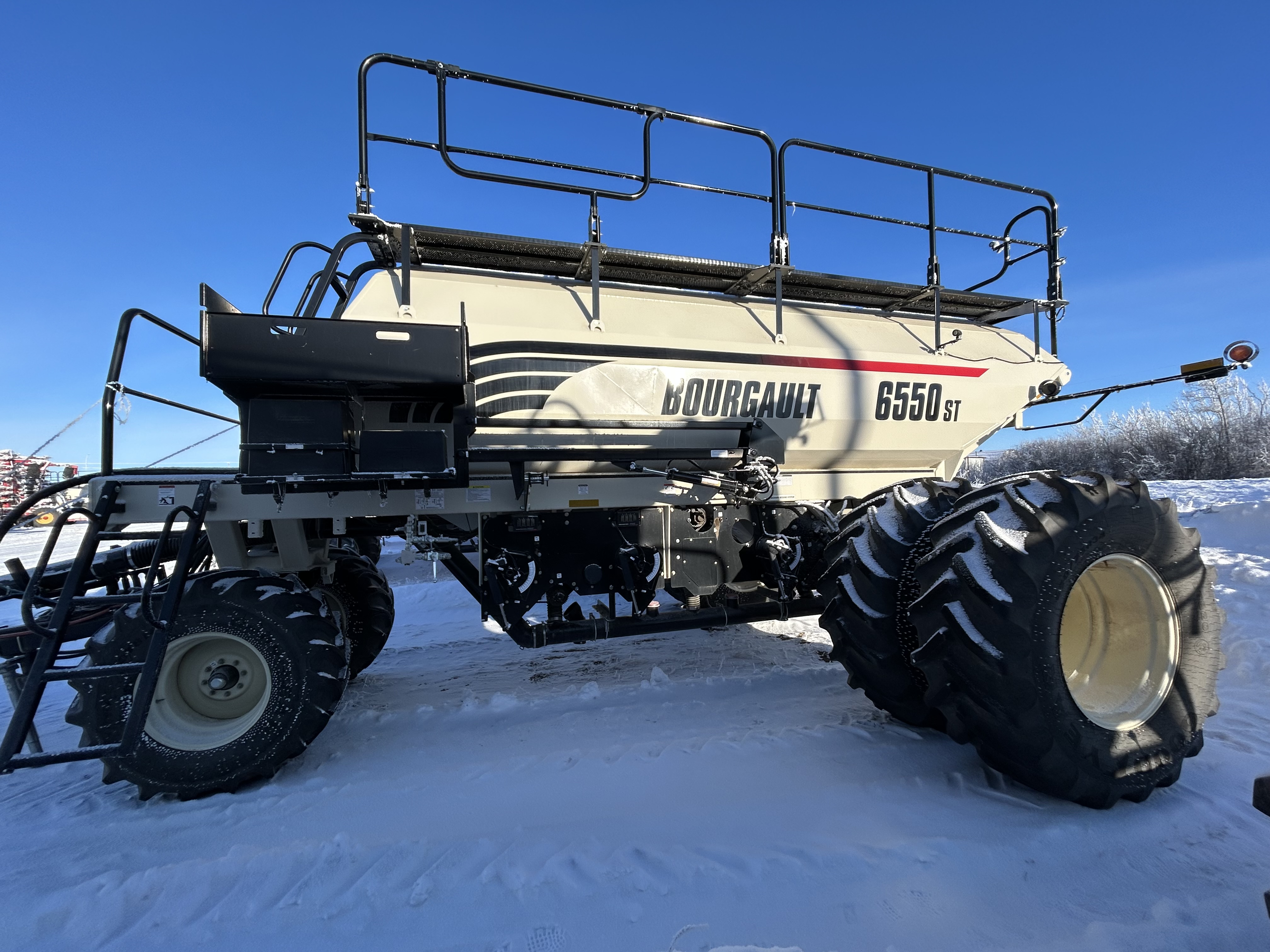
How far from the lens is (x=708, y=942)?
70.8 inches

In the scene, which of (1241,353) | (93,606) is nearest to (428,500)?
(93,606)

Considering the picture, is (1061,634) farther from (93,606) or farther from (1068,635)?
(93,606)

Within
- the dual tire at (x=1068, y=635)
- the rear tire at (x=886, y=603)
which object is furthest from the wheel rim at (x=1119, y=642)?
the rear tire at (x=886, y=603)

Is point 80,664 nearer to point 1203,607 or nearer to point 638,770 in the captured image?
point 638,770

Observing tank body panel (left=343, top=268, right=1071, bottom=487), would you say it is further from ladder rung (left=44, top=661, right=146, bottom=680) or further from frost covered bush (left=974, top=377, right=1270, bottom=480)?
frost covered bush (left=974, top=377, right=1270, bottom=480)

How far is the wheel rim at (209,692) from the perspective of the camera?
288 centimetres

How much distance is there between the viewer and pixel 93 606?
274 centimetres

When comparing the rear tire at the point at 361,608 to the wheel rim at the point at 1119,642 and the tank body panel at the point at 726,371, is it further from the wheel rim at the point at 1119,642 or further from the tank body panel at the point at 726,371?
the wheel rim at the point at 1119,642

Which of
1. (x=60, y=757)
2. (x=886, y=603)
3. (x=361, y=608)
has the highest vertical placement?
(x=886, y=603)

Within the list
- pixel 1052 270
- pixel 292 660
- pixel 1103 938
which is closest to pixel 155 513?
pixel 292 660

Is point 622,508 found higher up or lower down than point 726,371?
lower down

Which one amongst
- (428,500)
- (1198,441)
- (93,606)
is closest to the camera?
(93,606)

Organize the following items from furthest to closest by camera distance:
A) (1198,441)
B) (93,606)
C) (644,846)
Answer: (1198,441) → (93,606) → (644,846)

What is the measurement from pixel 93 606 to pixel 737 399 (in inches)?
139
